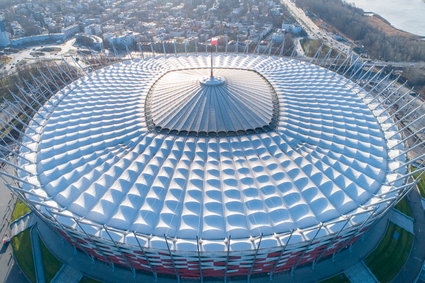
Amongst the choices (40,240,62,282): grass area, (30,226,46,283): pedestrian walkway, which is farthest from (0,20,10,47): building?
(40,240,62,282): grass area

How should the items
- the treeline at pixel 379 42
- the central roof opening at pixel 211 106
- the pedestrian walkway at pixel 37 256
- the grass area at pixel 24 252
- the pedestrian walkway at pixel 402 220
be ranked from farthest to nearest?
the treeline at pixel 379 42 → the pedestrian walkway at pixel 402 220 → the grass area at pixel 24 252 → the central roof opening at pixel 211 106 → the pedestrian walkway at pixel 37 256

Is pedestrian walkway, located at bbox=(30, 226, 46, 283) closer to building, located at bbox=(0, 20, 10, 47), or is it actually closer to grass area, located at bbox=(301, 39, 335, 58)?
grass area, located at bbox=(301, 39, 335, 58)

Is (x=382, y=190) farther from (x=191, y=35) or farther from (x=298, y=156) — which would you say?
(x=191, y=35)

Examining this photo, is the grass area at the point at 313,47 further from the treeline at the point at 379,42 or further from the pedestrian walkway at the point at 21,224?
the pedestrian walkway at the point at 21,224

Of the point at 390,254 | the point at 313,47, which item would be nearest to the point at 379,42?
the point at 313,47

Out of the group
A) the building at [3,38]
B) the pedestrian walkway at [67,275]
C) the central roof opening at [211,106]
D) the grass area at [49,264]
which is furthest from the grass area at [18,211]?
the building at [3,38]
